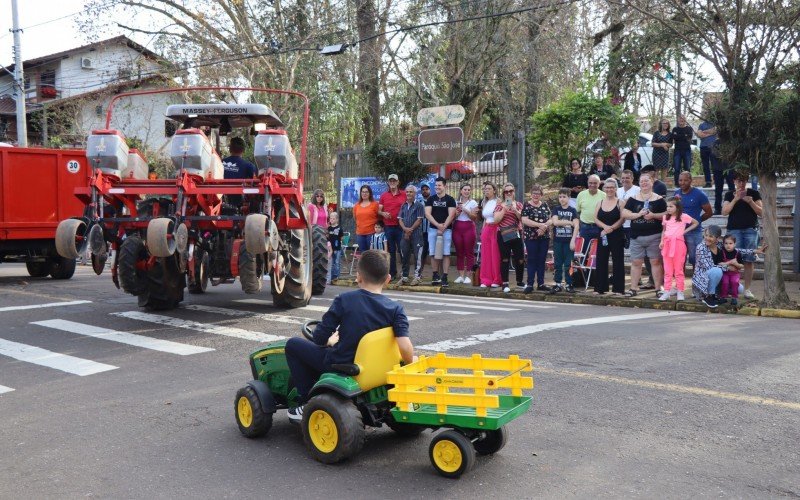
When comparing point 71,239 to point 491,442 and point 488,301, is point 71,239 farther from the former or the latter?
point 488,301

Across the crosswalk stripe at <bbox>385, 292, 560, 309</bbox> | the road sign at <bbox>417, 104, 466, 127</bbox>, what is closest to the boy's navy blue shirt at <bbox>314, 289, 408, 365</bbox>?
the crosswalk stripe at <bbox>385, 292, 560, 309</bbox>

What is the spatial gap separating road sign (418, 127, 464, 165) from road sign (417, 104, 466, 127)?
1.00 ft

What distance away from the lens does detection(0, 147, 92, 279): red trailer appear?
16.5 metres

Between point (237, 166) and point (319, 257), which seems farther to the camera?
point (319, 257)

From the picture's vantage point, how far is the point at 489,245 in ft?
50.7

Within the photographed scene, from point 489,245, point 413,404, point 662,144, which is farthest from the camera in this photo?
point 662,144

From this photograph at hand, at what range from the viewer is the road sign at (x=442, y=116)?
18.5 meters

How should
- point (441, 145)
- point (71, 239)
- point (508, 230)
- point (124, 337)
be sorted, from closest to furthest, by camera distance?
point (71, 239)
point (124, 337)
point (508, 230)
point (441, 145)

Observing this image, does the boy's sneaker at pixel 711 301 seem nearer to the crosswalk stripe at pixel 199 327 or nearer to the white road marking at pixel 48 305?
the crosswalk stripe at pixel 199 327

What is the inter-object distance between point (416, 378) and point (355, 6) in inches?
977

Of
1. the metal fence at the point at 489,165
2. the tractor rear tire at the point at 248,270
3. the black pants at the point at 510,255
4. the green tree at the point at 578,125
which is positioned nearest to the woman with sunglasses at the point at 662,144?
the green tree at the point at 578,125

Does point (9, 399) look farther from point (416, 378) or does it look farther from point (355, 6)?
point (355, 6)

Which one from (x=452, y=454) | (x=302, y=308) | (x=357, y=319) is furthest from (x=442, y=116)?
(x=452, y=454)

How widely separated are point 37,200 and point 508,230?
10.0m
